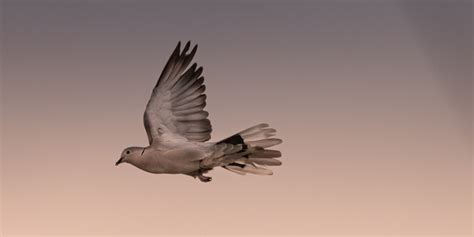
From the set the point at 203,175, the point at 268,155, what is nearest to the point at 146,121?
the point at 203,175

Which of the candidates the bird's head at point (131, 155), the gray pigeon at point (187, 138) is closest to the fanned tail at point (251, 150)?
the gray pigeon at point (187, 138)

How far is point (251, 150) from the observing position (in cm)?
168

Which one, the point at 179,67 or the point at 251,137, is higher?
the point at 179,67

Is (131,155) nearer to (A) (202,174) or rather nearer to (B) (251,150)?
(A) (202,174)

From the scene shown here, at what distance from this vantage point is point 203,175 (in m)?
1.70

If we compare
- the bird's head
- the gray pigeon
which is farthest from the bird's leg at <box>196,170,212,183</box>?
the bird's head

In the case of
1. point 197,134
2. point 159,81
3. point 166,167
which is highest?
point 159,81

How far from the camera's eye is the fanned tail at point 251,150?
1.66m

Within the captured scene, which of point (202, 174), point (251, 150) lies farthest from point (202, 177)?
point (251, 150)

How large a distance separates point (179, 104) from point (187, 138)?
9 centimetres

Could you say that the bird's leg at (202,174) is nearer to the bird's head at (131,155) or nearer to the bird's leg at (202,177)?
the bird's leg at (202,177)

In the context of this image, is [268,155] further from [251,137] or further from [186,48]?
[186,48]

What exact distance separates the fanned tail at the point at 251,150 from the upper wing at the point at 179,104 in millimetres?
97

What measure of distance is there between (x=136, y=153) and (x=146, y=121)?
99mm
